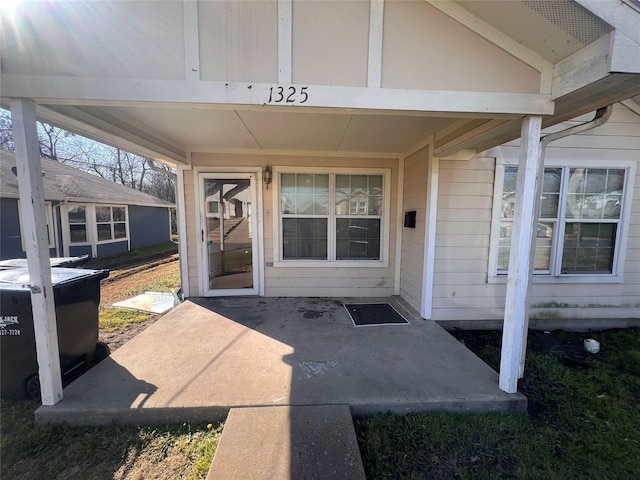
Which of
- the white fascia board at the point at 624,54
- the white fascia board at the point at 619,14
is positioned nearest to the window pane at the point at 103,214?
the white fascia board at the point at 619,14

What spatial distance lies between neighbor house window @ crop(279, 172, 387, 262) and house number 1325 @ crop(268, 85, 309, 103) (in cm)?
256

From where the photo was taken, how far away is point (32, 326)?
82.7 inches

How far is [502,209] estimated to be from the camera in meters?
3.58

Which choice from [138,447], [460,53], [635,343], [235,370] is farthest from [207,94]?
[635,343]

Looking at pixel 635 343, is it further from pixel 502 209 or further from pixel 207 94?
pixel 207 94

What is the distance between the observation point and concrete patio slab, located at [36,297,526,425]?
1993 mm

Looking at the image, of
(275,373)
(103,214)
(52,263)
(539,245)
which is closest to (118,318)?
(52,263)

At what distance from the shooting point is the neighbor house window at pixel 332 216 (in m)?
4.54

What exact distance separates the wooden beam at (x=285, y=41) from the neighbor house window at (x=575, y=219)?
3.15m

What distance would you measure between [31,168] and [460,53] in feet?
10.4

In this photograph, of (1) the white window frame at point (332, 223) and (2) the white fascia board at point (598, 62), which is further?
(1) the white window frame at point (332, 223)

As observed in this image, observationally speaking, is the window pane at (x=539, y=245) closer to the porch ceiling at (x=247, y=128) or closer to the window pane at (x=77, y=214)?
the porch ceiling at (x=247, y=128)

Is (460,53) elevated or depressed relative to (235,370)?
elevated

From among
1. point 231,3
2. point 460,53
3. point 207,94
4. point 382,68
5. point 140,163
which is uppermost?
point 140,163
